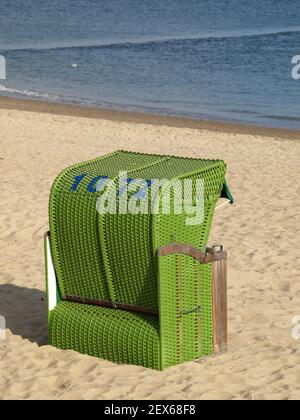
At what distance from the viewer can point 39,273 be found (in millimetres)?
10523

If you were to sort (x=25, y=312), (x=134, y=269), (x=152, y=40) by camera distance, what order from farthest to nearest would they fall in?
1. (x=152, y=40)
2. (x=25, y=312)
3. (x=134, y=269)

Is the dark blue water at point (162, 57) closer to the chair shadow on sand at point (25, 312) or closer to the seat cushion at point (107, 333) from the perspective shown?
the chair shadow on sand at point (25, 312)

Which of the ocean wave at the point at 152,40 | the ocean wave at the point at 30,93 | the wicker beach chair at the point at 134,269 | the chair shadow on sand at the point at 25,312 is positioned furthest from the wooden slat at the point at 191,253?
the ocean wave at the point at 152,40

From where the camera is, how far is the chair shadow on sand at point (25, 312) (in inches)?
345

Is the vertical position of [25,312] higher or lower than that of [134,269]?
lower

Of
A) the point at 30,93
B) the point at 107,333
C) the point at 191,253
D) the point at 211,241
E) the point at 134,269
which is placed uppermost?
the point at 191,253

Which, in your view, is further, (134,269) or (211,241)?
(211,241)

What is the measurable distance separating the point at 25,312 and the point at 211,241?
3187mm

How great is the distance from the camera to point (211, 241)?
11.8m

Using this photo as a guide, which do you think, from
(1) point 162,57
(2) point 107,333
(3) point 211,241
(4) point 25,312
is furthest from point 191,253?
(1) point 162,57

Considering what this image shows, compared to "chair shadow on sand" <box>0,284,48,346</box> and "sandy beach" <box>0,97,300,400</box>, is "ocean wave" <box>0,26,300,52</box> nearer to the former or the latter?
"sandy beach" <box>0,97,300,400</box>

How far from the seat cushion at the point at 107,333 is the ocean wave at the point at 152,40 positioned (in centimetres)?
3224

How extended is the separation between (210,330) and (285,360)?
2.26 ft

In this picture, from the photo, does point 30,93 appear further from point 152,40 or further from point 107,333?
point 107,333
